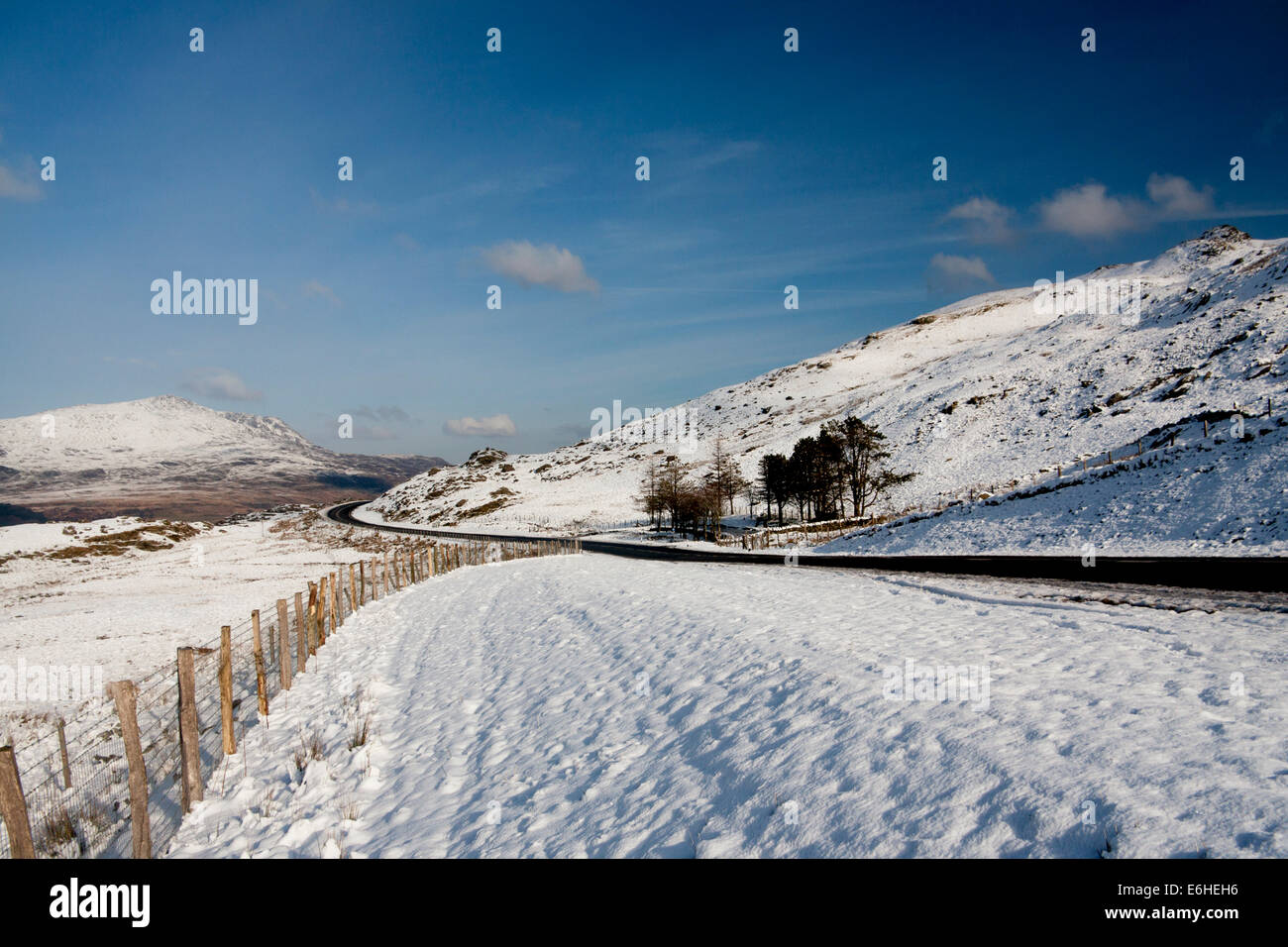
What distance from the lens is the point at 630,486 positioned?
118 meters

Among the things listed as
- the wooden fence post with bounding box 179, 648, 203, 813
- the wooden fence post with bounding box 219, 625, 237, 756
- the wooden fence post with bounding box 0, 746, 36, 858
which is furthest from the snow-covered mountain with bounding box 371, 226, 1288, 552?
the wooden fence post with bounding box 0, 746, 36, 858

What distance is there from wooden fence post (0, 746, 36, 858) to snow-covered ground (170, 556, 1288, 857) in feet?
7.19

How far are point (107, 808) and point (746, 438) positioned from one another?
138 meters

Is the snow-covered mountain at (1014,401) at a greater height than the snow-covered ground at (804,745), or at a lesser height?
greater

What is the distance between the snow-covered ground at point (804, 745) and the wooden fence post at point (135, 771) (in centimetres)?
77

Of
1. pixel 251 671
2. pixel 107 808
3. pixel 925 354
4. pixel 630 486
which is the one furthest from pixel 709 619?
pixel 925 354

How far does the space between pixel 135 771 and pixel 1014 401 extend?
3893 inches

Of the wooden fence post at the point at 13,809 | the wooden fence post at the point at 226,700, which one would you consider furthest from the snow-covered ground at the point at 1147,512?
the wooden fence post at the point at 13,809

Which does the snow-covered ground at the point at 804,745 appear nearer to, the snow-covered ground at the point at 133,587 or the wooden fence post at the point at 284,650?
the wooden fence post at the point at 284,650

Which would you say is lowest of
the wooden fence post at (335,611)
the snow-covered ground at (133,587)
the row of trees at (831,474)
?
A: the snow-covered ground at (133,587)

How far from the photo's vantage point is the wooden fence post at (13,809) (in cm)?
503

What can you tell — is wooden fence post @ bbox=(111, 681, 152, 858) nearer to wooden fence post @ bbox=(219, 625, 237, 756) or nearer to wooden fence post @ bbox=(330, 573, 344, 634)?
wooden fence post @ bbox=(219, 625, 237, 756)

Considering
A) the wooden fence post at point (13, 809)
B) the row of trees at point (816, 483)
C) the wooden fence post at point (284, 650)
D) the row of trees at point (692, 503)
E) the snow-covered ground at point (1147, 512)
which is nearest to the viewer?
the wooden fence post at point (13, 809)

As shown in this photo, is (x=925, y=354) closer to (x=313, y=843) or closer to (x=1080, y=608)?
(x=1080, y=608)
